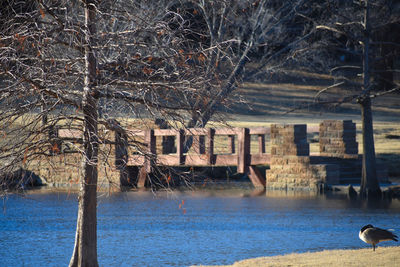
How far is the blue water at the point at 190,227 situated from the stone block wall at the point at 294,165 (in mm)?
1266

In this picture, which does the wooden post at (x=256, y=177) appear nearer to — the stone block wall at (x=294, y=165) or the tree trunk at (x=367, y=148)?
the stone block wall at (x=294, y=165)

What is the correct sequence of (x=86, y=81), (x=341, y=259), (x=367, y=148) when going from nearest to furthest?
(x=86, y=81) → (x=341, y=259) → (x=367, y=148)

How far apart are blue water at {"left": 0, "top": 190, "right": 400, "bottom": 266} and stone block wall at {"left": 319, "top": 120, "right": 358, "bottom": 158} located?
327 centimetres

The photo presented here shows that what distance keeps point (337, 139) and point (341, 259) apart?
15.7m

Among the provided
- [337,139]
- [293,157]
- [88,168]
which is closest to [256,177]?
[293,157]

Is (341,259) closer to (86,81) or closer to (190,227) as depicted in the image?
(86,81)

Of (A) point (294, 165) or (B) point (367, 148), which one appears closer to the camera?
(B) point (367, 148)

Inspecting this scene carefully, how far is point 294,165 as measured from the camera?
25.7m

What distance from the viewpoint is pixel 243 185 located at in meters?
28.6

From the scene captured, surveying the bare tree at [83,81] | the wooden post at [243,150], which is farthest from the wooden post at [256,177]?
the bare tree at [83,81]

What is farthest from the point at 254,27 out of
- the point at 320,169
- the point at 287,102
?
the point at 287,102

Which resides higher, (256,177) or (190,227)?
(256,177)

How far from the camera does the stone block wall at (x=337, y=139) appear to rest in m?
26.0

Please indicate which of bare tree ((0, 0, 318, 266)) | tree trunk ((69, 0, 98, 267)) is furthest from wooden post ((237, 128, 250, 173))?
tree trunk ((69, 0, 98, 267))
